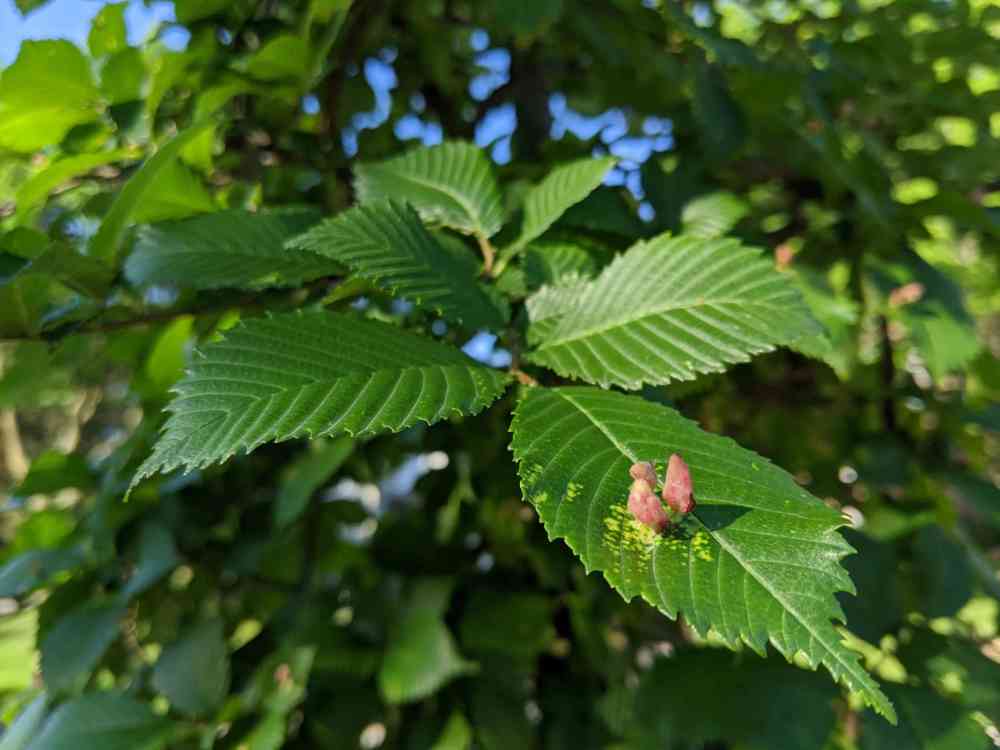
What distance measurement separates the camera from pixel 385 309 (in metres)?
0.89

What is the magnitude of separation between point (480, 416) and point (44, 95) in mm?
640

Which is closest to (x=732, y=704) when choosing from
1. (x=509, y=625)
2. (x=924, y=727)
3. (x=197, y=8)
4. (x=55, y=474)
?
(x=924, y=727)

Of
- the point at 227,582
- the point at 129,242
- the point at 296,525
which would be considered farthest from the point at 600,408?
the point at 227,582

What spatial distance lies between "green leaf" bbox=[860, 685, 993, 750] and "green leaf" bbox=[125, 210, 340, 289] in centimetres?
75

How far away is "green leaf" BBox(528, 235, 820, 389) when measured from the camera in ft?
1.78

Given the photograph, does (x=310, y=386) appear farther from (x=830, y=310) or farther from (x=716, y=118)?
(x=716, y=118)

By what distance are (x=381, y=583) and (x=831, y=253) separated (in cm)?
89

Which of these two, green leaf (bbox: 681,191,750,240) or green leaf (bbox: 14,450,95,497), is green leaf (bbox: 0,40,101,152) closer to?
green leaf (bbox: 14,450,95,497)

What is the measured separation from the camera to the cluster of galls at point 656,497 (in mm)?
416

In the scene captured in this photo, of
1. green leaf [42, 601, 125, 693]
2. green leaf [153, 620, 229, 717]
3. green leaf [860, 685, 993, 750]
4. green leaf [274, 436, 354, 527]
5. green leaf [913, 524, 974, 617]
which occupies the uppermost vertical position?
green leaf [274, 436, 354, 527]

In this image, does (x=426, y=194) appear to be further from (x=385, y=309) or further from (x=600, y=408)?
(x=600, y=408)

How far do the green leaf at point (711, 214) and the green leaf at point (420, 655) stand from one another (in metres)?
0.62

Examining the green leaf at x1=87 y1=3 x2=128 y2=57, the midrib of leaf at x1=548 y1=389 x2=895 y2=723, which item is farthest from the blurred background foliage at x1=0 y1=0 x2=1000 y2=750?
the midrib of leaf at x1=548 y1=389 x2=895 y2=723

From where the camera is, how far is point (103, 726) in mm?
941
